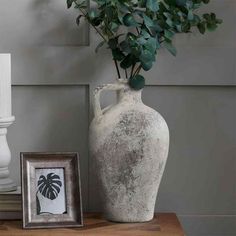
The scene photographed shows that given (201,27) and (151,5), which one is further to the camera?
(201,27)

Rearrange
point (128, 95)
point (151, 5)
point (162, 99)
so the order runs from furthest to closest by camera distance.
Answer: point (162, 99)
point (128, 95)
point (151, 5)

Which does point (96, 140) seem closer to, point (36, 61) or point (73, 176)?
point (73, 176)

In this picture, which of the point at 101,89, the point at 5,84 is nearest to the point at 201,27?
the point at 101,89

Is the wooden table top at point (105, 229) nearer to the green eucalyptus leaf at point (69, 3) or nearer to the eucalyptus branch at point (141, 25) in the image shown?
the eucalyptus branch at point (141, 25)

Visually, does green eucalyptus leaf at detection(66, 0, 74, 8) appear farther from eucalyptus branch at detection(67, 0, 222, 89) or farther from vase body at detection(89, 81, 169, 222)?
vase body at detection(89, 81, 169, 222)

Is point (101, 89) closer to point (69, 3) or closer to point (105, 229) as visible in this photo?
point (69, 3)

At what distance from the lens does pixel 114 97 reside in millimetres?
1782

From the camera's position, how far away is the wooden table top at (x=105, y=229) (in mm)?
1518

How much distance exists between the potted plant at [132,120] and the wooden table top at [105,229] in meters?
0.03

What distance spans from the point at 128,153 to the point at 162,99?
30 cm

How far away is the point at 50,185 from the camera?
158cm

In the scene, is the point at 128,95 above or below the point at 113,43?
below

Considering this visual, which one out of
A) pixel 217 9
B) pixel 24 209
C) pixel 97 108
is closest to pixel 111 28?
pixel 97 108

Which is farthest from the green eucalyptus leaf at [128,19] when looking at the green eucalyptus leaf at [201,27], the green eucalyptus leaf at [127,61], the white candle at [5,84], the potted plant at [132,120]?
the white candle at [5,84]
